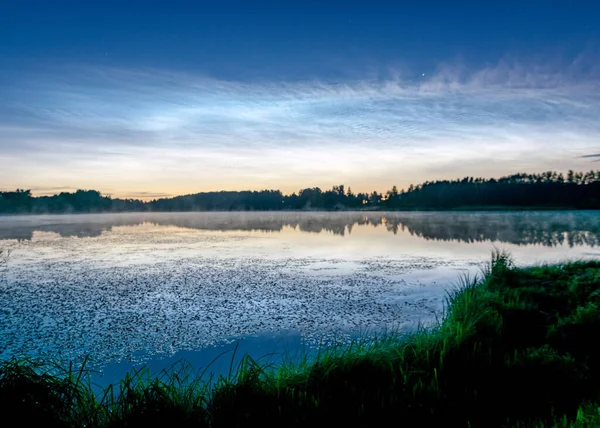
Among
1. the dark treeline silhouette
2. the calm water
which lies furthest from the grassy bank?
the dark treeline silhouette

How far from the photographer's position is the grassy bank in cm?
416

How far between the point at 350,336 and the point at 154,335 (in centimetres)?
381

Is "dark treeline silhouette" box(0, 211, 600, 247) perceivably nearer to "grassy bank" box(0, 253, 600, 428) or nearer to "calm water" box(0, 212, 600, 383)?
"calm water" box(0, 212, 600, 383)

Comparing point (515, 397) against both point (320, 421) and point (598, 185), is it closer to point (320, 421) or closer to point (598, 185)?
point (320, 421)

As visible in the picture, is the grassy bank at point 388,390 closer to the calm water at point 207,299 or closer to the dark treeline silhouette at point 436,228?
the calm water at point 207,299

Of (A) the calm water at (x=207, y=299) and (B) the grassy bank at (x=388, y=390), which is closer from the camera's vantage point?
(B) the grassy bank at (x=388, y=390)

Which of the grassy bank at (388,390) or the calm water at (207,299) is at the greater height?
the grassy bank at (388,390)

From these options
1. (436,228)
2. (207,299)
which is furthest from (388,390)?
(436,228)

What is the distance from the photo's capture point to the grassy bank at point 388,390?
4.16 metres

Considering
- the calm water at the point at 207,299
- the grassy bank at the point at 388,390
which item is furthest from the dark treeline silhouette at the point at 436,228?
the grassy bank at the point at 388,390

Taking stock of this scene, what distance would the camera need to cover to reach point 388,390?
195 inches

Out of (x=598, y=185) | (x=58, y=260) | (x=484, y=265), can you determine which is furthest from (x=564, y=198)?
(x=58, y=260)

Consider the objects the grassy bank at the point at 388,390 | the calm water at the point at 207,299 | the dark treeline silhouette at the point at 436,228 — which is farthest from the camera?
the dark treeline silhouette at the point at 436,228

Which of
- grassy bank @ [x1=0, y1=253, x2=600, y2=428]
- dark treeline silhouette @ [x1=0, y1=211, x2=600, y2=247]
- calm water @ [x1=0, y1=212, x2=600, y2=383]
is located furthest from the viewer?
dark treeline silhouette @ [x1=0, y1=211, x2=600, y2=247]
